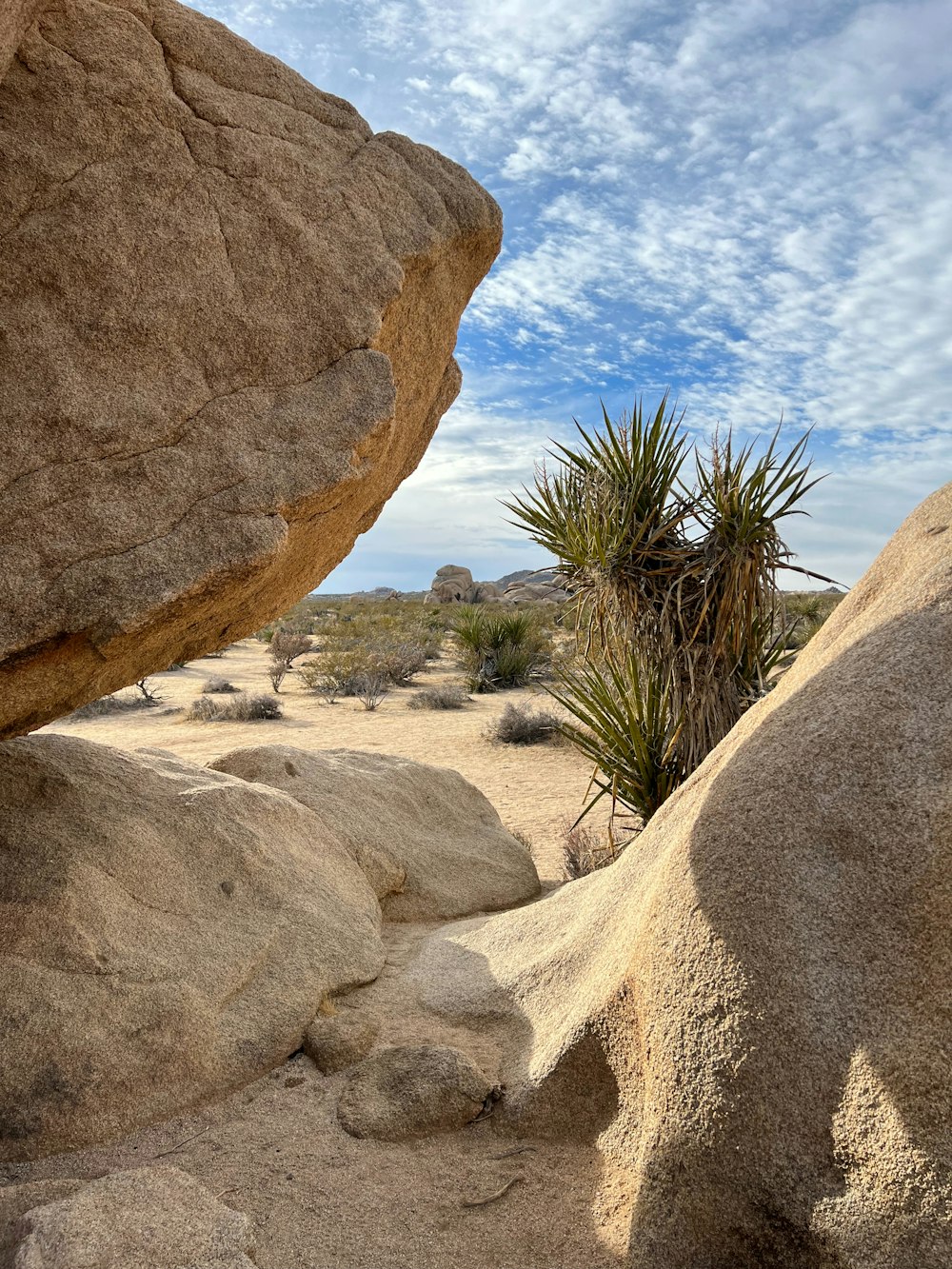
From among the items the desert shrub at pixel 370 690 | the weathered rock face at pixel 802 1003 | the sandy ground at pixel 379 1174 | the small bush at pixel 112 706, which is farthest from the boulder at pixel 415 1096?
the desert shrub at pixel 370 690

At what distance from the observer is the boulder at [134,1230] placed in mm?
2193

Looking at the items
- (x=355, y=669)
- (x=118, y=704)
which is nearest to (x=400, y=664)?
(x=355, y=669)

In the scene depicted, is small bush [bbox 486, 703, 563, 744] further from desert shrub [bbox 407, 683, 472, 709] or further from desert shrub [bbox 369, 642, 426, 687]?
desert shrub [bbox 369, 642, 426, 687]

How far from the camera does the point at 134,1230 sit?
2.30m

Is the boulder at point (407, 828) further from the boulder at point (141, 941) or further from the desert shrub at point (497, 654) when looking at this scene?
the desert shrub at point (497, 654)

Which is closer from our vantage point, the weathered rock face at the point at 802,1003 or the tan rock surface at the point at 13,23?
the weathered rock face at the point at 802,1003

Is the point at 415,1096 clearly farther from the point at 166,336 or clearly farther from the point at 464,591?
the point at 464,591

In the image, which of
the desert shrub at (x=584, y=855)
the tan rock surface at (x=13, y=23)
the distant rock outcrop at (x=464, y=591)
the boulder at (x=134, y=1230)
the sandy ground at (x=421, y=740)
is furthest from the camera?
the distant rock outcrop at (x=464, y=591)

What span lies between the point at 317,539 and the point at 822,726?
1834 millimetres

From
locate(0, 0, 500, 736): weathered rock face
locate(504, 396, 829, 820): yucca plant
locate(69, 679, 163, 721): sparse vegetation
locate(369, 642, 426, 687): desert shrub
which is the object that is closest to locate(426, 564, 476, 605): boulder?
locate(369, 642, 426, 687): desert shrub

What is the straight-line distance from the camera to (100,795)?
4062 millimetres

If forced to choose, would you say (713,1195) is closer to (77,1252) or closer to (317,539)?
(77,1252)

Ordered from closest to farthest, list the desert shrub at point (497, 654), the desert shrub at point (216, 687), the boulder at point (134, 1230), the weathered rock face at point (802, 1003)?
the boulder at point (134, 1230), the weathered rock face at point (802, 1003), the desert shrub at point (216, 687), the desert shrub at point (497, 654)

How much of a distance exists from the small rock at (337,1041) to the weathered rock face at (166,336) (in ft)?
5.11
